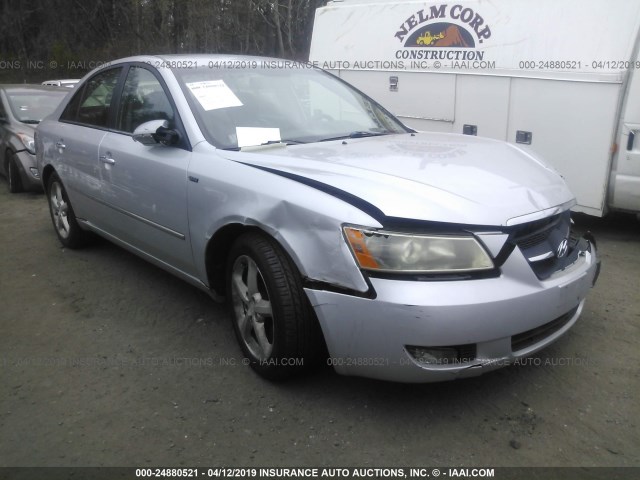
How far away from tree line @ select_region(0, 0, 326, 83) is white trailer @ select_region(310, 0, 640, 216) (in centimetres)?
1457

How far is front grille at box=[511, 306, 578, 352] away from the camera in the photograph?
8.91 ft

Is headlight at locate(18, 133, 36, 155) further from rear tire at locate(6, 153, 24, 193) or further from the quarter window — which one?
Result: the quarter window

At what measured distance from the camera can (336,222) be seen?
2.61 metres

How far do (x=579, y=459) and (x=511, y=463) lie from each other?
290mm

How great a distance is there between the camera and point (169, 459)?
263 cm

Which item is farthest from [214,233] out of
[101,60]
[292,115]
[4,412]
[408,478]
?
[101,60]

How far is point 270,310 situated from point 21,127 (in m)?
7.08

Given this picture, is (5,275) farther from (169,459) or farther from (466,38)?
(466,38)

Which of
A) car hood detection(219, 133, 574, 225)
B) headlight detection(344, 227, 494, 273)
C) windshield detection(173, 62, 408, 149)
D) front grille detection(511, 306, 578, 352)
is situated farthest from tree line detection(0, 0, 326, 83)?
headlight detection(344, 227, 494, 273)

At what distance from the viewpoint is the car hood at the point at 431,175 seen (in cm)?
263

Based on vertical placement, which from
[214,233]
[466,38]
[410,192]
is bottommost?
[214,233]

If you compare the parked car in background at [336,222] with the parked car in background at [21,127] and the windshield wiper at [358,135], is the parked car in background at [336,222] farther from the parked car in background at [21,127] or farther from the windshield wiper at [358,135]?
the parked car in background at [21,127]

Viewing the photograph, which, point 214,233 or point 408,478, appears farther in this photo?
point 214,233

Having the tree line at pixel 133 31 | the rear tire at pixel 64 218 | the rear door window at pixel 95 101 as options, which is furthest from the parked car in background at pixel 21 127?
the tree line at pixel 133 31
